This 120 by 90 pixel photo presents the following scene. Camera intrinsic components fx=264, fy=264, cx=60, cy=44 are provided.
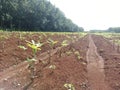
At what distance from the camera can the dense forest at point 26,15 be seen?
55.1 metres

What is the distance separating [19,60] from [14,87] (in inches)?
255

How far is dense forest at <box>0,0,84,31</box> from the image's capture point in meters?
55.1

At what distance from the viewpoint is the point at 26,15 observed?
6316cm

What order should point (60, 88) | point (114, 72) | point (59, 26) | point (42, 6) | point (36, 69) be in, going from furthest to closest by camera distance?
1. point (59, 26)
2. point (42, 6)
3. point (114, 72)
4. point (36, 69)
5. point (60, 88)

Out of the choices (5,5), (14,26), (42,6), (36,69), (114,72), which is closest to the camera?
(36,69)

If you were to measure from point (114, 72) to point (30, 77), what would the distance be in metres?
5.17

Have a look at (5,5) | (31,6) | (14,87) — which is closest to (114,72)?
(14,87)

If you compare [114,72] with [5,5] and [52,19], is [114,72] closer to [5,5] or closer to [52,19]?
[5,5]

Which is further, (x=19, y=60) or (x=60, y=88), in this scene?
(x=19, y=60)

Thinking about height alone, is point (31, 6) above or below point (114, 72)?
above

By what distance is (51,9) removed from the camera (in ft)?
276

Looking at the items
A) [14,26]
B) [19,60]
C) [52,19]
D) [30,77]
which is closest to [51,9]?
[52,19]

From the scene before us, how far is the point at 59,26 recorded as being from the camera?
3578 inches

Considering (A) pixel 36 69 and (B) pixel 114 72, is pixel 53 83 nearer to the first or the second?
(A) pixel 36 69
